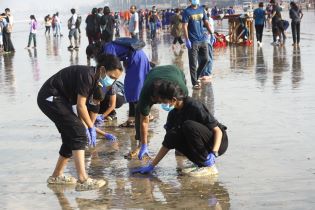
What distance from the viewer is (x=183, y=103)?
230 inches

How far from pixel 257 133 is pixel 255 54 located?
11.2m

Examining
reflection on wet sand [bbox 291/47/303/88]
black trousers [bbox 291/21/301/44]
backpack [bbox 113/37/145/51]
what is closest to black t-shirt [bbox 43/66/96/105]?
backpack [bbox 113/37/145/51]

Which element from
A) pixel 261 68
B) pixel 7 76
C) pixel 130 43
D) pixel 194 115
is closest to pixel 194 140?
pixel 194 115

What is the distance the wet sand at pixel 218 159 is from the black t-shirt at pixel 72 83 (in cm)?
86

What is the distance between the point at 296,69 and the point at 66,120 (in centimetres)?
933

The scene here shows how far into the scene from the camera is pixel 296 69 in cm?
1406

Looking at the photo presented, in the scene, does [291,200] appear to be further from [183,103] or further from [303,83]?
[303,83]

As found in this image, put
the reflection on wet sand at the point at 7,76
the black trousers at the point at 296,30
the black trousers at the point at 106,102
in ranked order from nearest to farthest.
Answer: the black trousers at the point at 106,102 < the reflection on wet sand at the point at 7,76 < the black trousers at the point at 296,30

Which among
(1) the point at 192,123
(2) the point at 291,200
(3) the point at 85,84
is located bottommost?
(2) the point at 291,200

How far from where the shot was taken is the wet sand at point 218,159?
5297mm

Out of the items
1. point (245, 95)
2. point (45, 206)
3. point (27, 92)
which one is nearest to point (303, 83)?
point (245, 95)

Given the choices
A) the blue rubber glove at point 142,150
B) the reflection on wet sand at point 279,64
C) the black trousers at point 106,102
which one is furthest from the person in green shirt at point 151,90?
the reflection on wet sand at point 279,64

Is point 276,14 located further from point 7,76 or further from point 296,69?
point 7,76

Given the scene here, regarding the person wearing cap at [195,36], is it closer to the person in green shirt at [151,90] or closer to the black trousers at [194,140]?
the person in green shirt at [151,90]
